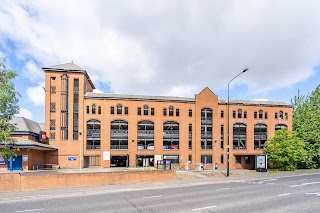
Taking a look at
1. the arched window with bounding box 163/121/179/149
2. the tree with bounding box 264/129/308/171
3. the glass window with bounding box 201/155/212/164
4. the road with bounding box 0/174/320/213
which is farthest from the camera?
the glass window with bounding box 201/155/212/164

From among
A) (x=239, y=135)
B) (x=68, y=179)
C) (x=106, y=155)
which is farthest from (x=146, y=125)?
(x=68, y=179)

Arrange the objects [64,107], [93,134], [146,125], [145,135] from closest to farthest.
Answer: [64,107] < [93,134] < [145,135] < [146,125]

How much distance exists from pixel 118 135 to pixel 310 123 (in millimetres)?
38558

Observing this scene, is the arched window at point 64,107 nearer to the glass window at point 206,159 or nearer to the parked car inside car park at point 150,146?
the parked car inside car park at point 150,146

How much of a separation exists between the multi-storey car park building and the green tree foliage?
3105 mm

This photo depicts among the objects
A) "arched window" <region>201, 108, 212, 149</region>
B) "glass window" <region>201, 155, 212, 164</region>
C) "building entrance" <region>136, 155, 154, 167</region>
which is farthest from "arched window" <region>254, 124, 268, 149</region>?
"building entrance" <region>136, 155, 154, 167</region>

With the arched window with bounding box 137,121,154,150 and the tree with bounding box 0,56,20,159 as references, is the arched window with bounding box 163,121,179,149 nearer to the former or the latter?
the arched window with bounding box 137,121,154,150

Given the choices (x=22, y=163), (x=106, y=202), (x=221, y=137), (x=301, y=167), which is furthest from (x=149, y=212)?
(x=301, y=167)

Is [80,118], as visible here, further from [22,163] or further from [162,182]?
[162,182]

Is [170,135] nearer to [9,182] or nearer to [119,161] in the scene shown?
[119,161]

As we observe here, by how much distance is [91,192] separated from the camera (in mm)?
17562

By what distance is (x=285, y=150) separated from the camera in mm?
38156

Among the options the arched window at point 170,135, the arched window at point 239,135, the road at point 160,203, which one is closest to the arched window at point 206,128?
the arched window at point 170,135

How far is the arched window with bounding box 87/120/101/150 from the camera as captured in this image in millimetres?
41500
